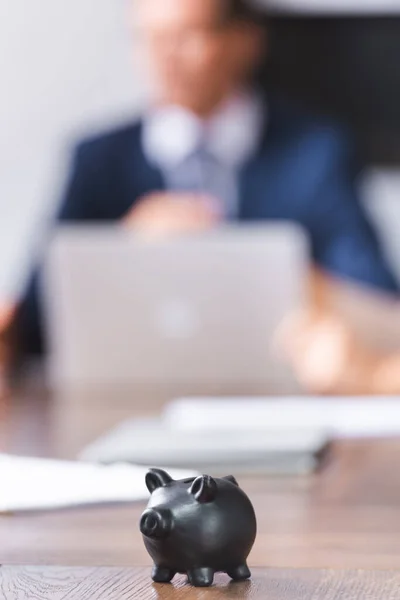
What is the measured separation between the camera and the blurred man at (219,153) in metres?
2.68

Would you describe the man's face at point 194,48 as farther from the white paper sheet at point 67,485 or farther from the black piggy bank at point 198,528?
the black piggy bank at point 198,528

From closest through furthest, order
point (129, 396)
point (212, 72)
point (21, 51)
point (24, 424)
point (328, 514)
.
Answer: point (328, 514)
point (24, 424)
point (129, 396)
point (212, 72)
point (21, 51)

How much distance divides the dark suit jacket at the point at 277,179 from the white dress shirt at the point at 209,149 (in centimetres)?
3

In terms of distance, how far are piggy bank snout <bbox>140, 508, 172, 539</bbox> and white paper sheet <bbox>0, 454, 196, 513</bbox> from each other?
27 centimetres

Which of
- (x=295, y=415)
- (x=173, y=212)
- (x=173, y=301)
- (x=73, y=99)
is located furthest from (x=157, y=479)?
(x=73, y=99)

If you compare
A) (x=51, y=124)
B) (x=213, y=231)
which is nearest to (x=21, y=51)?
(x=51, y=124)

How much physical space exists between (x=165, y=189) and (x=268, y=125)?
34 centimetres

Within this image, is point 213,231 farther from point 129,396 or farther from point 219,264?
point 129,396

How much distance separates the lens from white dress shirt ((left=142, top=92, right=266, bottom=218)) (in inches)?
112

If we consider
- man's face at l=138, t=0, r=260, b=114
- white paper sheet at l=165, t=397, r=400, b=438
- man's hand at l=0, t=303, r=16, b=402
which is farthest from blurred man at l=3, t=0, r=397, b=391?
white paper sheet at l=165, t=397, r=400, b=438

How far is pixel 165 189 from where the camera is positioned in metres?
2.86

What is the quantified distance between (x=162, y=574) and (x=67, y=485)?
0.28 meters

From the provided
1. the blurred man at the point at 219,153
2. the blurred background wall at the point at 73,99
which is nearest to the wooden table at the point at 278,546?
the blurred man at the point at 219,153

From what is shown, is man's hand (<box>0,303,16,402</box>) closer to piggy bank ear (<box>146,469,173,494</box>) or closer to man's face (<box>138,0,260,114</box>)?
man's face (<box>138,0,260,114</box>)
